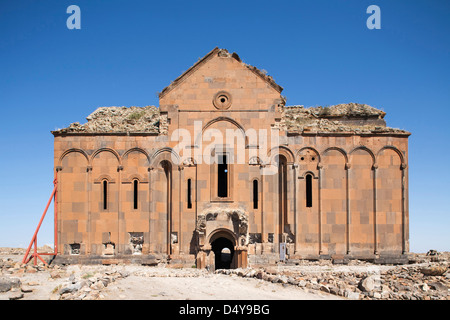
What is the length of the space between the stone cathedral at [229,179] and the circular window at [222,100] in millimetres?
55

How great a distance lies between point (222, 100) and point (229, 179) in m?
4.13

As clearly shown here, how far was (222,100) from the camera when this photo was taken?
2664 cm

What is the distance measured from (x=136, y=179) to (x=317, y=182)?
9.42 meters

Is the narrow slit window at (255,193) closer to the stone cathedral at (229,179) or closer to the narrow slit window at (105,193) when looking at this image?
the stone cathedral at (229,179)

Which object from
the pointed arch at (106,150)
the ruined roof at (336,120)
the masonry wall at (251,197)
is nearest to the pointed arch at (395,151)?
the masonry wall at (251,197)

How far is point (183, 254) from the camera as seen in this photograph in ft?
84.1

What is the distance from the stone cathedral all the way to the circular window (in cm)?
6

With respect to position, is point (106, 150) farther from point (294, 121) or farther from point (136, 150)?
point (294, 121)

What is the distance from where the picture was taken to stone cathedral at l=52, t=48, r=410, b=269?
85.3ft

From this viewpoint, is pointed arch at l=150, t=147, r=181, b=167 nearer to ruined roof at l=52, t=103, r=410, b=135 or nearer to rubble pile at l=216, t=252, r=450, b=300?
ruined roof at l=52, t=103, r=410, b=135

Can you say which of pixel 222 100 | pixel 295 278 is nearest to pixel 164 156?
pixel 222 100

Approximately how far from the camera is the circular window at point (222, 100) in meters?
26.5

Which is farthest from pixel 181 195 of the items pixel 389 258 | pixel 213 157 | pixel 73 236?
pixel 389 258

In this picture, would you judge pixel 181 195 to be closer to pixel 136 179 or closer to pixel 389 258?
pixel 136 179
